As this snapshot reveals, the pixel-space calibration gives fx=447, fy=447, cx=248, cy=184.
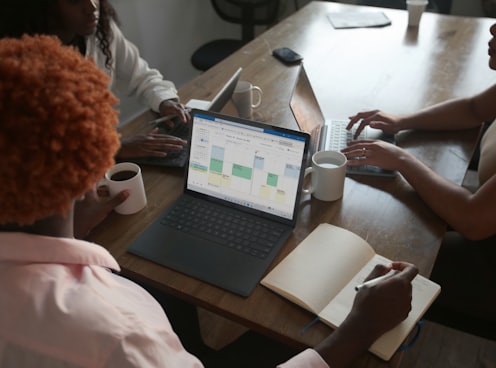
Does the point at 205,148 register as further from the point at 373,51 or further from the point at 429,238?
the point at 373,51

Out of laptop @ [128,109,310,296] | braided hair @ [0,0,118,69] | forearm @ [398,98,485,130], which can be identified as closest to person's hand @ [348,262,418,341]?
laptop @ [128,109,310,296]

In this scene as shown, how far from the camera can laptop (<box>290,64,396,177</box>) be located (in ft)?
3.96

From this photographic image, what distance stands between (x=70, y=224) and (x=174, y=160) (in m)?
0.61

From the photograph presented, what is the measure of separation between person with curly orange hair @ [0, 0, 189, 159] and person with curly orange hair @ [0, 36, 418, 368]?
676mm

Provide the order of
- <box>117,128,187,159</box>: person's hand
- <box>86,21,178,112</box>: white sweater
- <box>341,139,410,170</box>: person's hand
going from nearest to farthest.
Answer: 1. <box>341,139,410,170</box>: person's hand
2. <box>117,128,187,159</box>: person's hand
3. <box>86,21,178,112</box>: white sweater

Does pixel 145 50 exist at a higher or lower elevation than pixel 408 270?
lower

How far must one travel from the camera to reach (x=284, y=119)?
1476 mm

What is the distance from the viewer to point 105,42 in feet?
5.66

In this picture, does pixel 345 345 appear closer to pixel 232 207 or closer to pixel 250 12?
pixel 232 207

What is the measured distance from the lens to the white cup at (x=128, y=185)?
1.09 metres

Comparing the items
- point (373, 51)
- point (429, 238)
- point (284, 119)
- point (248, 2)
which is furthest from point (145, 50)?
point (429, 238)

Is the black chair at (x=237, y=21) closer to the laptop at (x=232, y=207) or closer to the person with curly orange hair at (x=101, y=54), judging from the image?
the person with curly orange hair at (x=101, y=54)

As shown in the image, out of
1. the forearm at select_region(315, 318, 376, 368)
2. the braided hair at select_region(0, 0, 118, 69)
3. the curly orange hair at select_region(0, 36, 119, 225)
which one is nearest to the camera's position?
the curly orange hair at select_region(0, 36, 119, 225)

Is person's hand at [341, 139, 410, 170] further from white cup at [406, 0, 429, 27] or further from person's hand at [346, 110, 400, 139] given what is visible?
white cup at [406, 0, 429, 27]
